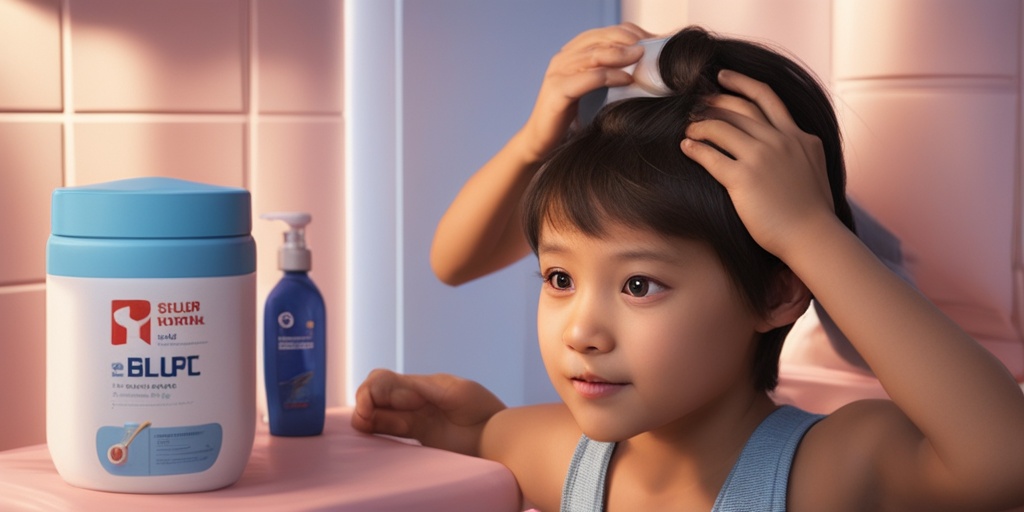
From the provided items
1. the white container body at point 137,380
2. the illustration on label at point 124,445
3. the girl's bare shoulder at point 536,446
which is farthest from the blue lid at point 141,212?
the girl's bare shoulder at point 536,446

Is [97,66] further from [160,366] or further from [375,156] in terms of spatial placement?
[160,366]

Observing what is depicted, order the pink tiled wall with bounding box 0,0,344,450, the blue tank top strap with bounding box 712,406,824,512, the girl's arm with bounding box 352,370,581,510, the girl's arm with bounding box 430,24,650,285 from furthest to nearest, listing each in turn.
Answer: the pink tiled wall with bounding box 0,0,344,450
the girl's arm with bounding box 352,370,581,510
the girl's arm with bounding box 430,24,650,285
the blue tank top strap with bounding box 712,406,824,512

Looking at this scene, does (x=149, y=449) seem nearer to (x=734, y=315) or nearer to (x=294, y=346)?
(x=294, y=346)

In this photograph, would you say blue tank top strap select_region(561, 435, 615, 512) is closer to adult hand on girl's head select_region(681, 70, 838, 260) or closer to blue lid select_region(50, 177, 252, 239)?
adult hand on girl's head select_region(681, 70, 838, 260)

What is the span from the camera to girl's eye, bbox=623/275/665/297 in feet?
3.18

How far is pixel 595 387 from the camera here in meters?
0.97

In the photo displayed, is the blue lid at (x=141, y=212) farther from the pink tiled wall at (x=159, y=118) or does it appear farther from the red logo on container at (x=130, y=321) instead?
the pink tiled wall at (x=159, y=118)

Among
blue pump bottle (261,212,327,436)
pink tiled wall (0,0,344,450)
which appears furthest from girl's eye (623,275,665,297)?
pink tiled wall (0,0,344,450)

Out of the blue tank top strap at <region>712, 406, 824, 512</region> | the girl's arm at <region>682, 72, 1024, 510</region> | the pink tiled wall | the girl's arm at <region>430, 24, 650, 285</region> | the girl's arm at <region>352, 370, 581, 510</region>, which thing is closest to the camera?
the girl's arm at <region>682, 72, 1024, 510</region>

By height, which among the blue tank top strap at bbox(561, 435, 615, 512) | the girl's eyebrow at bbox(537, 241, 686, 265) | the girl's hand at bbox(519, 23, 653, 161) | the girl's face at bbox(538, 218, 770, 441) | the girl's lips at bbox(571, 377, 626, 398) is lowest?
A: the blue tank top strap at bbox(561, 435, 615, 512)

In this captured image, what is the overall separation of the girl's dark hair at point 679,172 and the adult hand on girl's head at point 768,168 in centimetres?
3

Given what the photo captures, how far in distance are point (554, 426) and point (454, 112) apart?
80 cm

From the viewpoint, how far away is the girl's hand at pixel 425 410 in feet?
4.20

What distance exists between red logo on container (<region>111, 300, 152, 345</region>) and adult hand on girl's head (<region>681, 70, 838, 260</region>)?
0.47 meters
